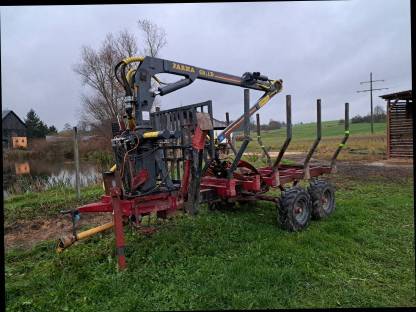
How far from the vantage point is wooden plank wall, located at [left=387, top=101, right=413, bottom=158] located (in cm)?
1916

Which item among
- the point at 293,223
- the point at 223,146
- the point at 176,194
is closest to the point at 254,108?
the point at 223,146

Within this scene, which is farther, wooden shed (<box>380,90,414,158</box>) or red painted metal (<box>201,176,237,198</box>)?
wooden shed (<box>380,90,414,158</box>)

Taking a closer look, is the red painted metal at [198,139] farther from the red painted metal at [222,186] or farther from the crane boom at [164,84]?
the red painted metal at [222,186]

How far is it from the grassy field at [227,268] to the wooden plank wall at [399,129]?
48.6ft

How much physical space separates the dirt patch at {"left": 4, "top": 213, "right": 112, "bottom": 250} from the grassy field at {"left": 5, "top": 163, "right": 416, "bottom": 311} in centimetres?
61

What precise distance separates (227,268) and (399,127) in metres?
19.0

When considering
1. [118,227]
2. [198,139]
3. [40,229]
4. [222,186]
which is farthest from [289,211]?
[40,229]

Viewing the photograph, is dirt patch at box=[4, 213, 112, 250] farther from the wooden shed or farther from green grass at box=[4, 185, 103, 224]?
the wooden shed

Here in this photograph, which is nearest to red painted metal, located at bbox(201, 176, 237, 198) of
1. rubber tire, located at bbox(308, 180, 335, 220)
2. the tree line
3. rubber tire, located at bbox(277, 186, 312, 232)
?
rubber tire, located at bbox(277, 186, 312, 232)

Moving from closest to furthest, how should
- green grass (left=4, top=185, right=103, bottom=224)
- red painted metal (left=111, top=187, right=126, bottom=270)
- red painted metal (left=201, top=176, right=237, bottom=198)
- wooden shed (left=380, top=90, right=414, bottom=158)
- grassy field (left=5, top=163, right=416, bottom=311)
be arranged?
grassy field (left=5, top=163, right=416, bottom=311), red painted metal (left=111, top=187, right=126, bottom=270), red painted metal (left=201, top=176, right=237, bottom=198), green grass (left=4, top=185, right=103, bottom=224), wooden shed (left=380, top=90, right=414, bottom=158)

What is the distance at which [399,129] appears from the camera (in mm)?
19469

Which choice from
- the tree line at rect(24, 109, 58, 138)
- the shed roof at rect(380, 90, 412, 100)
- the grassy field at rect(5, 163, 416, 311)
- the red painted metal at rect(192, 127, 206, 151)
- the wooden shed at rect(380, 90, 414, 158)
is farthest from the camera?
the tree line at rect(24, 109, 58, 138)

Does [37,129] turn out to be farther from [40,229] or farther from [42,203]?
[40,229]

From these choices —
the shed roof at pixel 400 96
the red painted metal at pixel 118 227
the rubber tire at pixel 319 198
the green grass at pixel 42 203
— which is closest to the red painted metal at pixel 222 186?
the rubber tire at pixel 319 198
